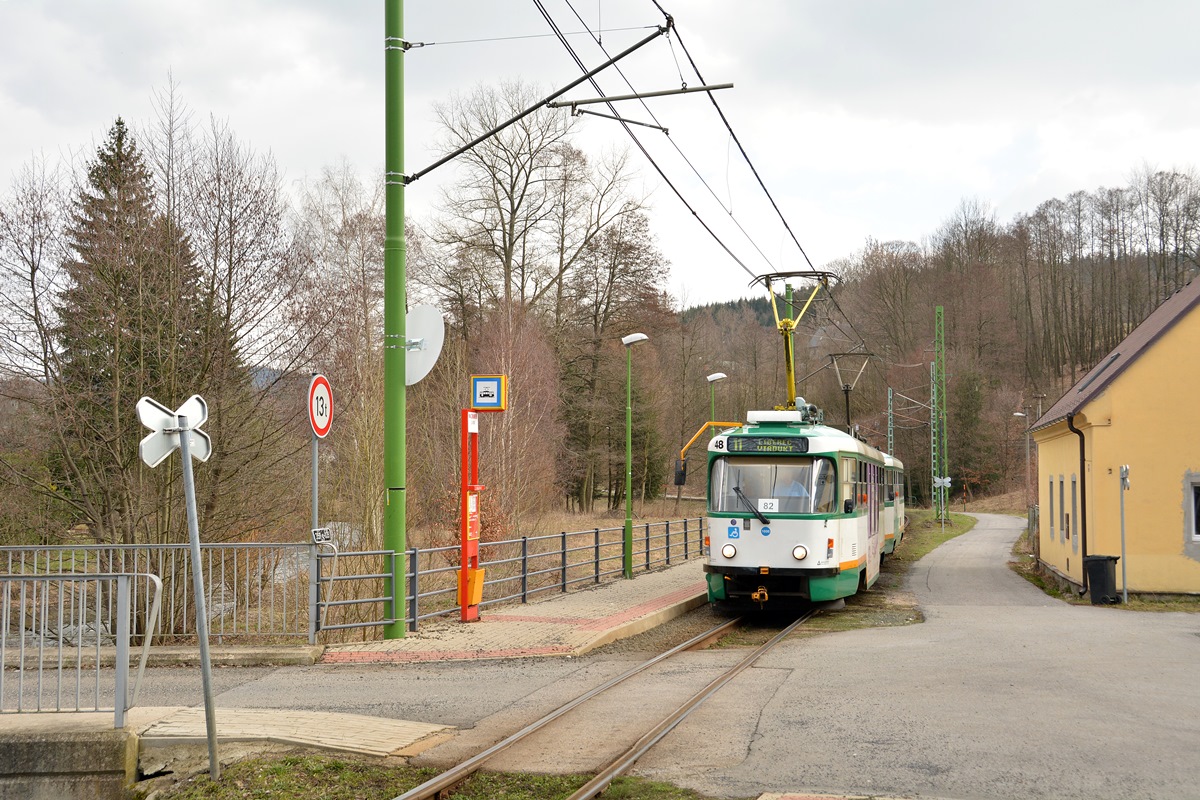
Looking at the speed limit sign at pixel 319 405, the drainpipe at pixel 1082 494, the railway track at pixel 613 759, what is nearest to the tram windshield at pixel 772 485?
the railway track at pixel 613 759

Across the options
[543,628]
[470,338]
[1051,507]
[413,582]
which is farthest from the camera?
[470,338]

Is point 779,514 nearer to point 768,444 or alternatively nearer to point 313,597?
point 768,444

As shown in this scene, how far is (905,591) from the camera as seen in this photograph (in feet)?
69.9

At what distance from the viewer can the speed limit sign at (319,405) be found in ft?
35.8

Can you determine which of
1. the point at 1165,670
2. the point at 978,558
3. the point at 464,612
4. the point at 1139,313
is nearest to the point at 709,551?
the point at 464,612

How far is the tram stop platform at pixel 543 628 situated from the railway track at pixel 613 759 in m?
1.39

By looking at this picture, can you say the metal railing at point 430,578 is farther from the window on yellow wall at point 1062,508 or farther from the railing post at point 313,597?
the window on yellow wall at point 1062,508

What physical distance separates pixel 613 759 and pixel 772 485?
29.5 feet

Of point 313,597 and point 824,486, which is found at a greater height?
point 824,486

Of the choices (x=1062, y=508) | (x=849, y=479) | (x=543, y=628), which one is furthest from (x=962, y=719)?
(x=1062, y=508)

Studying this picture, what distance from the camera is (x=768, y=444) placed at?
52.2ft

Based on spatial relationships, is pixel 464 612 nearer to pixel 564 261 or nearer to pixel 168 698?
pixel 168 698

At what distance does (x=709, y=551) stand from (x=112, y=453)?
8717 millimetres

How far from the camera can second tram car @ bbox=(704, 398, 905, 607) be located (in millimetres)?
15453
